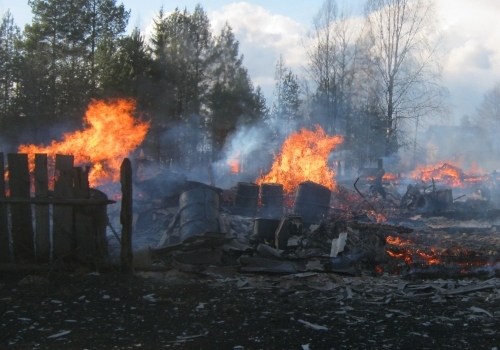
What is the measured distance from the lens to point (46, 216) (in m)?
7.60

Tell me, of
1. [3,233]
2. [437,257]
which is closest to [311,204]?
[437,257]

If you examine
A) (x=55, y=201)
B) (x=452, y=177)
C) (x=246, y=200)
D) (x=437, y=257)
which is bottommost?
(x=437, y=257)

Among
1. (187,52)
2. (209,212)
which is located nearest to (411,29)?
(187,52)

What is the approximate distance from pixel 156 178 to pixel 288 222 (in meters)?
5.91

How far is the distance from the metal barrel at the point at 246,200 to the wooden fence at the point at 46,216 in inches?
343

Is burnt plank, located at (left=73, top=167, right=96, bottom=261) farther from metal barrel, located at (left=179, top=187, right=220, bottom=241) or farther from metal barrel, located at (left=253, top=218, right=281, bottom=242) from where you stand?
metal barrel, located at (left=253, top=218, right=281, bottom=242)

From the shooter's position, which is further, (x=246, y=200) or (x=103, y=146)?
(x=103, y=146)

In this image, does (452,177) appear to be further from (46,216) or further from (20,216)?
(20,216)

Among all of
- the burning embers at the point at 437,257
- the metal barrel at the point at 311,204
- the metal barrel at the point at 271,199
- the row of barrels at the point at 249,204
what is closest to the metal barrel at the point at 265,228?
the row of barrels at the point at 249,204

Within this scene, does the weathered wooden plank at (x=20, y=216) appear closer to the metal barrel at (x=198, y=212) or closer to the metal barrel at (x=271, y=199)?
the metal barrel at (x=198, y=212)

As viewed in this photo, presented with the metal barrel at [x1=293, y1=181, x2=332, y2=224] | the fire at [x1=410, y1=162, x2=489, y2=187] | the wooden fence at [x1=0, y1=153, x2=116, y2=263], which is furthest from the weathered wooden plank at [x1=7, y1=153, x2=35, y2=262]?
the fire at [x1=410, y1=162, x2=489, y2=187]

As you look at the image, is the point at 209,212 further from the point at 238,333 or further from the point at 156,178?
the point at 238,333

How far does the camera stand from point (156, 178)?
16.0m

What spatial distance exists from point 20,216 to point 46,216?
38 centimetres
